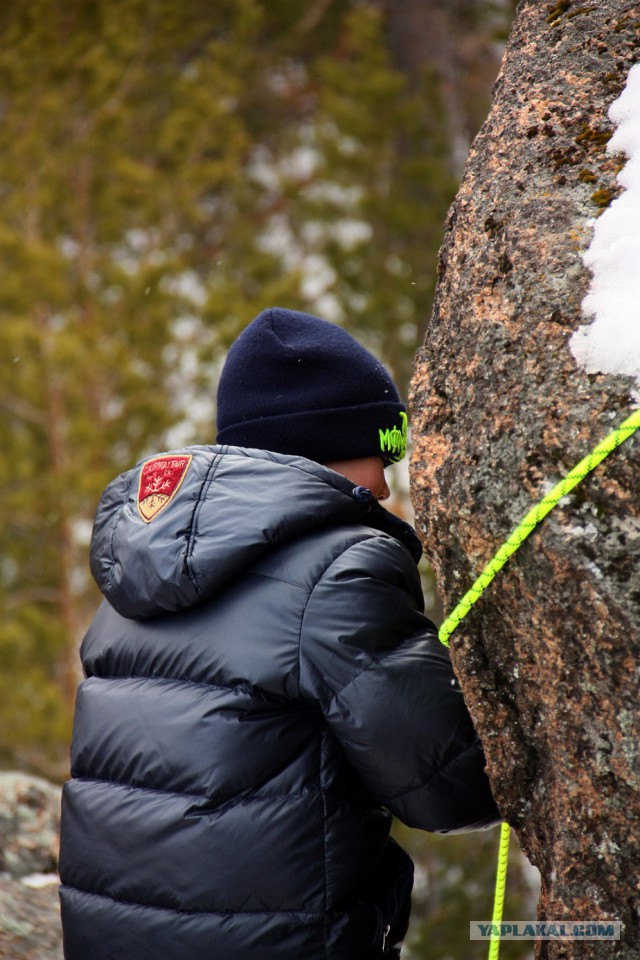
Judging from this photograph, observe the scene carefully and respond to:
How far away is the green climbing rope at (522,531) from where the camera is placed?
1345 millimetres

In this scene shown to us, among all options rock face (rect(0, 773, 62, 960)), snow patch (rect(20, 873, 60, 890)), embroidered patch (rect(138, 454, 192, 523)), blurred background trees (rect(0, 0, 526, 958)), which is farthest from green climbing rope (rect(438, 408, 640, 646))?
blurred background trees (rect(0, 0, 526, 958))

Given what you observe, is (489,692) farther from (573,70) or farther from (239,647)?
(573,70)

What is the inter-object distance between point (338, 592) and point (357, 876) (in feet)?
1.72

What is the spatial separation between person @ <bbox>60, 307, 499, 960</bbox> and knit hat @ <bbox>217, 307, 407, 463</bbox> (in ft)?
0.80

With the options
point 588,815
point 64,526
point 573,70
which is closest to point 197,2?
point 64,526

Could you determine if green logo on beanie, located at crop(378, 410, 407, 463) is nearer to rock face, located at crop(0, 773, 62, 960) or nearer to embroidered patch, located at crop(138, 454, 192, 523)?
embroidered patch, located at crop(138, 454, 192, 523)

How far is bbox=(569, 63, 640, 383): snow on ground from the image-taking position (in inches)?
54.3

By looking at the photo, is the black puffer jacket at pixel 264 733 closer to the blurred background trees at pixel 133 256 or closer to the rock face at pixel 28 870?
the rock face at pixel 28 870

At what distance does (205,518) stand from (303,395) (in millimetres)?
463

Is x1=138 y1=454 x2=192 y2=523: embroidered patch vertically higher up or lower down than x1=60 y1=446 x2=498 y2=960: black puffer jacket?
higher up

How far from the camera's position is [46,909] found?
285cm

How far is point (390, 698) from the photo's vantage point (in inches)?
62.4

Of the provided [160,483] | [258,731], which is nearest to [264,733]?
[258,731]

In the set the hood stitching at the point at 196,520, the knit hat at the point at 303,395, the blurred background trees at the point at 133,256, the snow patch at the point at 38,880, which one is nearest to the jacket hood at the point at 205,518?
the hood stitching at the point at 196,520
